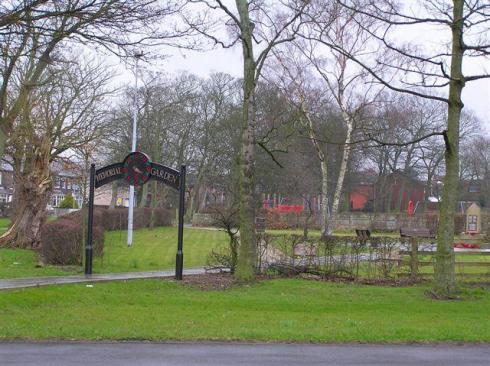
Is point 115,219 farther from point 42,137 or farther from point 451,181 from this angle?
point 451,181

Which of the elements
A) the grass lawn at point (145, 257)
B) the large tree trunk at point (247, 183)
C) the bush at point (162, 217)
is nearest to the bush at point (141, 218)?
the bush at point (162, 217)

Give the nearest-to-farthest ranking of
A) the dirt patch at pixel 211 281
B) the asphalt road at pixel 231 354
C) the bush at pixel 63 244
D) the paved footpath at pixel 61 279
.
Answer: the asphalt road at pixel 231 354, the paved footpath at pixel 61 279, the dirt patch at pixel 211 281, the bush at pixel 63 244

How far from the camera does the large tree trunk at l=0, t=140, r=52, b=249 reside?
96.5 feet

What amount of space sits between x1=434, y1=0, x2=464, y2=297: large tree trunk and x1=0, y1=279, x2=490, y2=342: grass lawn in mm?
692

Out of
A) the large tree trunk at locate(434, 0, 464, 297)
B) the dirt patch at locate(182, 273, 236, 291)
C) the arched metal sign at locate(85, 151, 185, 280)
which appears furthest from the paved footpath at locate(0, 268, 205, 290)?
the large tree trunk at locate(434, 0, 464, 297)

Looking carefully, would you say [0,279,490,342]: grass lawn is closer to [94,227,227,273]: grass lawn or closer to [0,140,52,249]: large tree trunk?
[94,227,227,273]: grass lawn

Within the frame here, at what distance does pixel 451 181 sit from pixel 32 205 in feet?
68.5

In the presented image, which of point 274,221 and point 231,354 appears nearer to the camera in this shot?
point 231,354

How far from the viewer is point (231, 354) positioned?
8211 millimetres

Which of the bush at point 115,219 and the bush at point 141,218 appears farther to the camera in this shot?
the bush at point 141,218

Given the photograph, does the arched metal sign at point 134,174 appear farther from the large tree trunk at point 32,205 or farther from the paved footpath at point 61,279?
the large tree trunk at point 32,205

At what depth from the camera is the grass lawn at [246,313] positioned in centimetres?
937

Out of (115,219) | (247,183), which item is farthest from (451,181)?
(115,219)

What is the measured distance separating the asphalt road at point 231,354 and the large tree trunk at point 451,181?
19.6 feet
